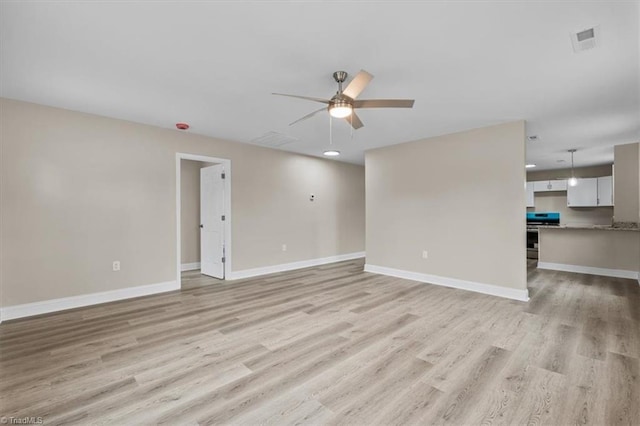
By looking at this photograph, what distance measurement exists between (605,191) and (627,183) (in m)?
2.28

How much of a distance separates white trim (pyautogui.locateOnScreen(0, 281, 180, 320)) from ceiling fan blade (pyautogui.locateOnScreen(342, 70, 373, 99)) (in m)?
3.97

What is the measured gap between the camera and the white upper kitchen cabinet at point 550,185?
26.1 feet

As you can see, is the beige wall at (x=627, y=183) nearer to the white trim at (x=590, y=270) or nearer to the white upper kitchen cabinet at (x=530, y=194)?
the white trim at (x=590, y=270)

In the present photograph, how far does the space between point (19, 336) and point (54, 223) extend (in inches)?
52.8

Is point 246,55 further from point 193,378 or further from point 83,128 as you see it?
point 83,128

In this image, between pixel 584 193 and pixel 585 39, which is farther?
pixel 584 193

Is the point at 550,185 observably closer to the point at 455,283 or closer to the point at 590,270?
the point at 590,270

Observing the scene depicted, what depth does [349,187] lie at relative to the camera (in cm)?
739

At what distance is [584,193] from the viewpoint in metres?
7.53

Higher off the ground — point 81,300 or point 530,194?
point 530,194

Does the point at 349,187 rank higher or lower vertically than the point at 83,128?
lower

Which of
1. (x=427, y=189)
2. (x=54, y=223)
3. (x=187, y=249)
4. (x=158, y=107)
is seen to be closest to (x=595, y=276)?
(x=427, y=189)

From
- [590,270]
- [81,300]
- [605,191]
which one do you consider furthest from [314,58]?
[605,191]

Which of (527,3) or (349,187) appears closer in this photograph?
(527,3)
